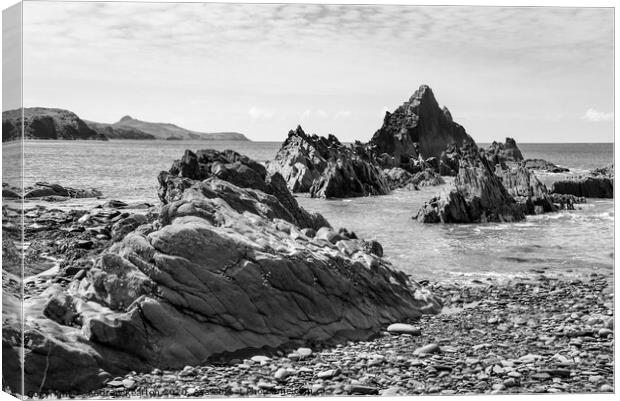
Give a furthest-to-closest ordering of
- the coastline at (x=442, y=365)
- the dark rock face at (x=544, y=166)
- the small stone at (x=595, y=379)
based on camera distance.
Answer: the dark rock face at (x=544, y=166)
the small stone at (x=595, y=379)
the coastline at (x=442, y=365)

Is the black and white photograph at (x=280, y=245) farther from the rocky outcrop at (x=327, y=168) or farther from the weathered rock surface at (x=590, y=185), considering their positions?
the rocky outcrop at (x=327, y=168)

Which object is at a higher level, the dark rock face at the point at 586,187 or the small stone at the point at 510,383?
the dark rock face at the point at 586,187

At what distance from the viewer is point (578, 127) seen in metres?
15.1

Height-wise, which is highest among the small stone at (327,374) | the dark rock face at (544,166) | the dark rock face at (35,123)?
the dark rock face at (35,123)

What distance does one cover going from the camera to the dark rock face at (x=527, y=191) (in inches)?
1529

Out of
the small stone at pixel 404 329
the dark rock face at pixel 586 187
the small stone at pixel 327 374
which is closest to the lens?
the small stone at pixel 327 374

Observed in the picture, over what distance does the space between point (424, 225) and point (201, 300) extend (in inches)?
901

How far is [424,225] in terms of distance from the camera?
34.6m

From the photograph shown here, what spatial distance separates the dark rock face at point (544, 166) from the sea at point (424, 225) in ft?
106

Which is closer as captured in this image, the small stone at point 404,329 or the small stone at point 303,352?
the small stone at point 303,352

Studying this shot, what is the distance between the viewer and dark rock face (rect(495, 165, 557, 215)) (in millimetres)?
38844

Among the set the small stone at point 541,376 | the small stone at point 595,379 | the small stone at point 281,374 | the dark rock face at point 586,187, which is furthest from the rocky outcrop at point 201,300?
the dark rock face at point 586,187

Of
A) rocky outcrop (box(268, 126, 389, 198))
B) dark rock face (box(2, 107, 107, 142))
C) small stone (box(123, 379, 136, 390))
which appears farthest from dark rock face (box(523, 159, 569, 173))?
small stone (box(123, 379, 136, 390))

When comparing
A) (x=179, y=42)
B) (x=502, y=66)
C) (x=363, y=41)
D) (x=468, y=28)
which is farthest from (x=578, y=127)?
(x=179, y=42)
